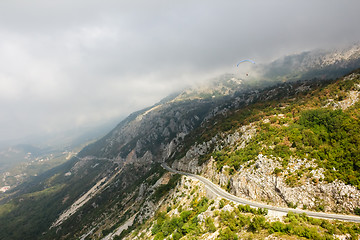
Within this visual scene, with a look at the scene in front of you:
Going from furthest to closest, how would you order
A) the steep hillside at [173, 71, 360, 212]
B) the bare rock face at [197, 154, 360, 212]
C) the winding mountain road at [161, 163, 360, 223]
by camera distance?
the steep hillside at [173, 71, 360, 212] < the bare rock face at [197, 154, 360, 212] < the winding mountain road at [161, 163, 360, 223]

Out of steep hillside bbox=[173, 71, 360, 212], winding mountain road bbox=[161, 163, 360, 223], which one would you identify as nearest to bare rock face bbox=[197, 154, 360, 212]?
steep hillside bbox=[173, 71, 360, 212]

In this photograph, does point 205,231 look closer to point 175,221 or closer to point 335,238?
point 175,221

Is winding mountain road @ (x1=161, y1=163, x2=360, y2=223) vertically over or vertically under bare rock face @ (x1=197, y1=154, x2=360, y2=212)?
under

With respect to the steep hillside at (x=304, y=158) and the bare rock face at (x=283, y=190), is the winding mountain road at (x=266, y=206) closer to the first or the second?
the bare rock face at (x=283, y=190)

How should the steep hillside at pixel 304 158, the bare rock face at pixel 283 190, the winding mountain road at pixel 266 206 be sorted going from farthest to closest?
the steep hillside at pixel 304 158, the bare rock face at pixel 283 190, the winding mountain road at pixel 266 206

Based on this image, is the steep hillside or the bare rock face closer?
the bare rock face

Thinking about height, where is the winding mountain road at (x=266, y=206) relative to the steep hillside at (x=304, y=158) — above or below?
below

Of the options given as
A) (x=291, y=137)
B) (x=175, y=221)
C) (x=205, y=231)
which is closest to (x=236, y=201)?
(x=205, y=231)

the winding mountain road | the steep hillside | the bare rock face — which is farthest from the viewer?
the steep hillside

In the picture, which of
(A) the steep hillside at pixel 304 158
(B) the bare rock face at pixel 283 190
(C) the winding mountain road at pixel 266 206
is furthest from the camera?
(A) the steep hillside at pixel 304 158

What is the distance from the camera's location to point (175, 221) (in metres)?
55.7

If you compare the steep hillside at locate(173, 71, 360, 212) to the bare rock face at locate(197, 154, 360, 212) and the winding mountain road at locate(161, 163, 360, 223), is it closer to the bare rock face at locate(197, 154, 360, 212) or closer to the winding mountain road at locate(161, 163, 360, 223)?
the bare rock face at locate(197, 154, 360, 212)

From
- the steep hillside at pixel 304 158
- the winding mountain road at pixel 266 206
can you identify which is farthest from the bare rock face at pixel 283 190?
the winding mountain road at pixel 266 206

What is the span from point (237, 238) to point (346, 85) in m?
85.0
